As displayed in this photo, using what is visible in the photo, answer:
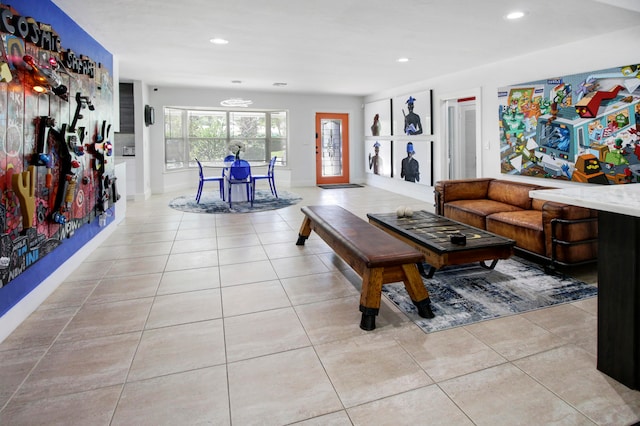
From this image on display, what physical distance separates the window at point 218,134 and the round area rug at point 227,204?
1.69 m

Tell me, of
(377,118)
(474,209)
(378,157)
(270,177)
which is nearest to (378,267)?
(474,209)

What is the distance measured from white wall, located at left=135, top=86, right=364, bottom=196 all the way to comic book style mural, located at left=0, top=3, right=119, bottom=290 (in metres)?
4.10

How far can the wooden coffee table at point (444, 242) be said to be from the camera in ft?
10.0

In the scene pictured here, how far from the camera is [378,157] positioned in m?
9.68

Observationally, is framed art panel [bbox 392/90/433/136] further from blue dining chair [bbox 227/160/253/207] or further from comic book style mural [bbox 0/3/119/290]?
Result: comic book style mural [bbox 0/3/119/290]

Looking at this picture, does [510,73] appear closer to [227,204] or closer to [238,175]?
[238,175]

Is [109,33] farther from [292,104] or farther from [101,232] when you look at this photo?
[292,104]

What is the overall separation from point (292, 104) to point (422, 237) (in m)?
7.37

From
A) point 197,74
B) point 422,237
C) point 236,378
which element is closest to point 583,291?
point 422,237

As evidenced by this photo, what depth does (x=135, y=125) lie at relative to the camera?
7.85m

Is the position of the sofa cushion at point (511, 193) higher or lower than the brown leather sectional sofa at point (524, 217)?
higher

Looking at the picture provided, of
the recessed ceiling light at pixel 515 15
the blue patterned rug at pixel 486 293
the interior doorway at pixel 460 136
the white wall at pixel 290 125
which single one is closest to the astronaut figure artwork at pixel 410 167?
the interior doorway at pixel 460 136

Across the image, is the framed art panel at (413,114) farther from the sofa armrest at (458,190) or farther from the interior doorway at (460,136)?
the sofa armrest at (458,190)

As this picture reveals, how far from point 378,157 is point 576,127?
17.6ft
